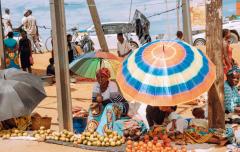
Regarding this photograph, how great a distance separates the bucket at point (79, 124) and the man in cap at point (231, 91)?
218 cm

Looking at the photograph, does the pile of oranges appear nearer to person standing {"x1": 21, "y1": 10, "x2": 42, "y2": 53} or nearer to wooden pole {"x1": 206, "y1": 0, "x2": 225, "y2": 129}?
wooden pole {"x1": 206, "y1": 0, "x2": 225, "y2": 129}

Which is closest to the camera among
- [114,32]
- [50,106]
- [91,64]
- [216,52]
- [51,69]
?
[216,52]

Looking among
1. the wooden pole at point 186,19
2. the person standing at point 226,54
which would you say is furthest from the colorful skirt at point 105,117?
the person standing at point 226,54

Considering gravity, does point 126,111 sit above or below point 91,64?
below

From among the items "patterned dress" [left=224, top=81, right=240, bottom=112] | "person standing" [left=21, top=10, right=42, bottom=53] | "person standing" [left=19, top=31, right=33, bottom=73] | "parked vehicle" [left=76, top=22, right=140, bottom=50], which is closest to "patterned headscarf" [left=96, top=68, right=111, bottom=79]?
"patterned dress" [left=224, top=81, right=240, bottom=112]

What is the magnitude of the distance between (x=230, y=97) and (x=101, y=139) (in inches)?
81.1

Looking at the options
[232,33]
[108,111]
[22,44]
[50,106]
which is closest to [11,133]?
[108,111]

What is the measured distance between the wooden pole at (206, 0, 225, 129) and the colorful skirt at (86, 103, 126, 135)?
1269 mm

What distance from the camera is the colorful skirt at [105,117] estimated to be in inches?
244

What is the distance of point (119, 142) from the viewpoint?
19.3 ft

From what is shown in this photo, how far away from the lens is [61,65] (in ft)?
22.0

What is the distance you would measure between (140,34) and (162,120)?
1150 cm

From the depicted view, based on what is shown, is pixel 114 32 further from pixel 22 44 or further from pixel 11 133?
pixel 11 133

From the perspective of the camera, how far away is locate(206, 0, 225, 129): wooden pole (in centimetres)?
588
